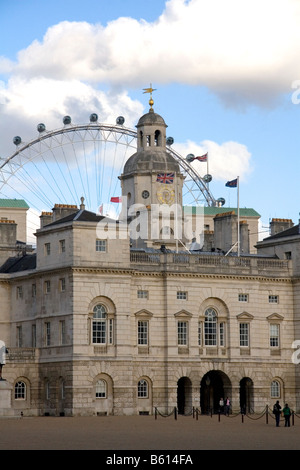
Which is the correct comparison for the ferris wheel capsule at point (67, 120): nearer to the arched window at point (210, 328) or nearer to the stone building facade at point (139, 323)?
the stone building facade at point (139, 323)

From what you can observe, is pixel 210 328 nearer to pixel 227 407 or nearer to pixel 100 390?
pixel 227 407

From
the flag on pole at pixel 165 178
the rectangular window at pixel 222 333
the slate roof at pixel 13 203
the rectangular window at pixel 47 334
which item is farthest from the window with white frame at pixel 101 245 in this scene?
the slate roof at pixel 13 203

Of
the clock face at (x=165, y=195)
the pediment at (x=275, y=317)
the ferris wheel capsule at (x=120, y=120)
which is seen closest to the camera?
the pediment at (x=275, y=317)

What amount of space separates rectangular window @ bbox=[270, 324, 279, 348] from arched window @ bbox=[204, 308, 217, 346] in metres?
5.48

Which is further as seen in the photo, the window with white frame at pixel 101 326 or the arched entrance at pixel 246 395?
the arched entrance at pixel 246 395

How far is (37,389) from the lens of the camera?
99.1 m

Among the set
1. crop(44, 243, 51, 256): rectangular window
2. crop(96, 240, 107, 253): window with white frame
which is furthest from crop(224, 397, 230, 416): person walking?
crop(44, 243, 51, 256): rectangular window

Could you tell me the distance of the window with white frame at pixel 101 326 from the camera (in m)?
97.0

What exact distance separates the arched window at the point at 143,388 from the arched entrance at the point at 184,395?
11.6 ft

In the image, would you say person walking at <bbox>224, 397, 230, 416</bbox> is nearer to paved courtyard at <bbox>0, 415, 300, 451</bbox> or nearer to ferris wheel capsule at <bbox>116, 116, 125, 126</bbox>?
paved courtyard at <bbox>0, 415, 300, 451</bbox>

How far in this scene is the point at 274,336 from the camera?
348ft

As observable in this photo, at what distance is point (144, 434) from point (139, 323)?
3032cm

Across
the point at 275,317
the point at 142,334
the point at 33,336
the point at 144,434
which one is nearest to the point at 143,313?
the point at 142,334

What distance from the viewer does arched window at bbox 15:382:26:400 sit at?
98750mm
